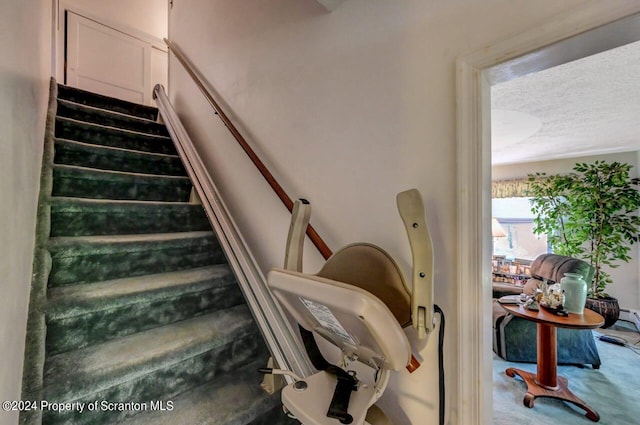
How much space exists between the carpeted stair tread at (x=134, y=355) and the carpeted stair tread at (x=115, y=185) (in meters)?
0.96

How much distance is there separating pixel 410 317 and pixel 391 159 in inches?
22.9

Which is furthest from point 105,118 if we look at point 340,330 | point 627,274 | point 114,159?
point 627,274

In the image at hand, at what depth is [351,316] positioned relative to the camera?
0.51 meters

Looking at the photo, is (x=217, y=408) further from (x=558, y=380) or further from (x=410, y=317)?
(x=558, y=380)

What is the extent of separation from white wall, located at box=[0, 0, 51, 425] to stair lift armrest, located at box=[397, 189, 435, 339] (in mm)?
1042

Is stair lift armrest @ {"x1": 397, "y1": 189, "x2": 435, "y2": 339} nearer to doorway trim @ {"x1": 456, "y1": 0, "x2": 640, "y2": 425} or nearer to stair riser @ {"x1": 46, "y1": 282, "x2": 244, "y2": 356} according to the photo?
doorway trim @ {"x1": 456, "y1": 0, "x2": 640, "y2": 425}

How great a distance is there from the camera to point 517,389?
227 cm

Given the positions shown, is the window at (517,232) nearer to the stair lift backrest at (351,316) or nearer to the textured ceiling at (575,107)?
the textured ceiling at (575,107)

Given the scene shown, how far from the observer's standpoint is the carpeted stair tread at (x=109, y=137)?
1861mm

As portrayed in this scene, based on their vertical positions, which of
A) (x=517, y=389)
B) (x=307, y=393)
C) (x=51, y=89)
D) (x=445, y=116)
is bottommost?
(x=517, y=389)

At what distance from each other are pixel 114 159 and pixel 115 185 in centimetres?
28

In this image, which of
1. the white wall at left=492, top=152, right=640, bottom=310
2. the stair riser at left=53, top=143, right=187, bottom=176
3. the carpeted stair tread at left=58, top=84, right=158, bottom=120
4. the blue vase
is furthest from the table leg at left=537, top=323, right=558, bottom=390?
the carpeted stair tread at left=58, top=84, right=158, bottom=120

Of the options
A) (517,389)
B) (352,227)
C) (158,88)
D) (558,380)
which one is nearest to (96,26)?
(158,88)

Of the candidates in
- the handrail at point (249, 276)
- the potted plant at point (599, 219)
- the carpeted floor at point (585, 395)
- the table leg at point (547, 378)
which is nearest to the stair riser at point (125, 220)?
the handrail at point (249, 276)
